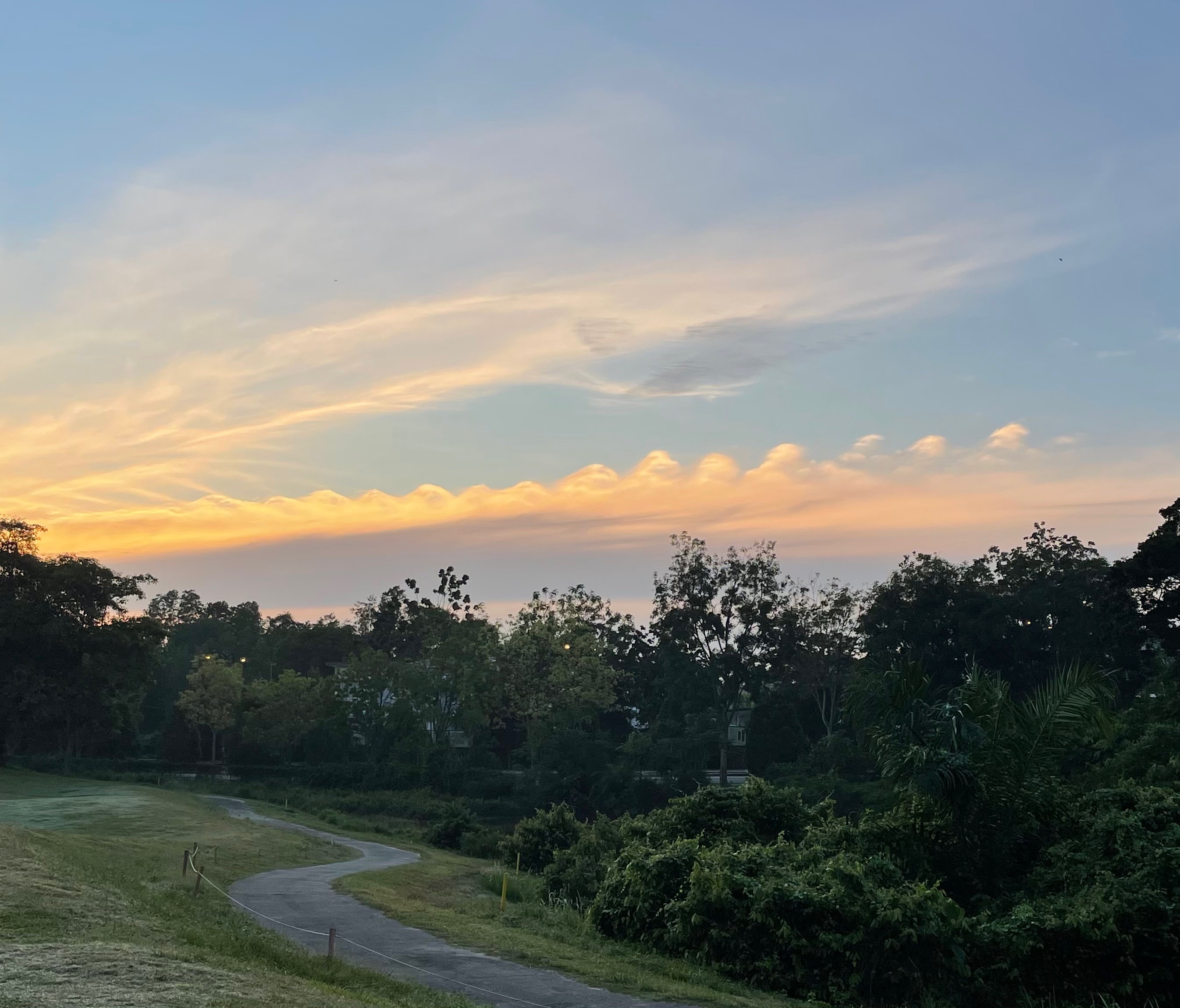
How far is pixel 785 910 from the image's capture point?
73.5ft

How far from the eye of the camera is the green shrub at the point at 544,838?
42.2 meters

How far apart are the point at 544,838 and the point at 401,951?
21.0 meters

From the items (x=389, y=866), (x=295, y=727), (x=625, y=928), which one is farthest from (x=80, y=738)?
(x=625, y=928)

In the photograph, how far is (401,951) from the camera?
2194 cm

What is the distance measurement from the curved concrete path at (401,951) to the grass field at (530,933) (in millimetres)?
497

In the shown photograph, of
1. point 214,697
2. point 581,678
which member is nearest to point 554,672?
point 581,678

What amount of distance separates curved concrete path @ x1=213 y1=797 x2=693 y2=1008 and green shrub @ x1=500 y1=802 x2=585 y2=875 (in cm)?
1012

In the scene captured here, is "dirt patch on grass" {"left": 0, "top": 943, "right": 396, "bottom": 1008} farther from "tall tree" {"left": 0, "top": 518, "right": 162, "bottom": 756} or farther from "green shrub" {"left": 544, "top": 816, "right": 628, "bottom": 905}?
"tall tree" {"left": 0, "top": 518, "right": 162, "bottom": 756}

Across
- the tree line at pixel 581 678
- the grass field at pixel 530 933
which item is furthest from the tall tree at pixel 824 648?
the grass field at pixel 530 933

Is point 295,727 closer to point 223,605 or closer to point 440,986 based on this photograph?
point 440,986

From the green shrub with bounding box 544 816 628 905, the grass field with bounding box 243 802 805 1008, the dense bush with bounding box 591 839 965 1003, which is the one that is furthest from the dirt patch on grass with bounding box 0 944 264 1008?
the green shrub with bounding box 544 816 628 905

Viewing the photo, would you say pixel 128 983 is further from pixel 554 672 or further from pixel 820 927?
pixel 554 672

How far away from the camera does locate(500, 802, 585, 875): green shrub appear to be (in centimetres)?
4225

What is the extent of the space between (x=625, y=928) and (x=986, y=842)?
8.61 m
